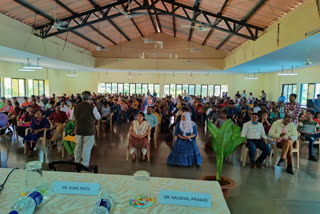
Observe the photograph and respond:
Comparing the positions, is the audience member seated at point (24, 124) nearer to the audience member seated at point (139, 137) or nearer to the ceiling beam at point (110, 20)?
the audience member seated at point (139, 137)

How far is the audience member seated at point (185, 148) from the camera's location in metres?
4.20

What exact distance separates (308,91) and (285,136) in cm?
948

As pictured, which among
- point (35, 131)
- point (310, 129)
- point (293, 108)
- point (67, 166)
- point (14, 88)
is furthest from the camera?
point (14, 88)

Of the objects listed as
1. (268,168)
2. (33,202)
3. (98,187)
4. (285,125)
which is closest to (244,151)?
(268,168)

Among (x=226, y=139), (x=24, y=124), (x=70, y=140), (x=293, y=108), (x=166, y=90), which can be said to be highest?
(x=166, y=90)

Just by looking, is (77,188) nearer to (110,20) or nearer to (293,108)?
(293,108)

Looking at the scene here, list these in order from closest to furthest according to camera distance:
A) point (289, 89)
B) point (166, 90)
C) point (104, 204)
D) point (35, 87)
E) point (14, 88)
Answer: point (104, 204) → point (14, 88) → point (289, 89) → point (35, 87) → point (166, 90)

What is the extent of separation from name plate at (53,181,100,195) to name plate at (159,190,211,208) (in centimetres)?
40

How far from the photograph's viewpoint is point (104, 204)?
3.57ft

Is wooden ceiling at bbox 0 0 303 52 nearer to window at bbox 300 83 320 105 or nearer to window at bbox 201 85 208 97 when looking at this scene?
window at bbox 300 83 320 105

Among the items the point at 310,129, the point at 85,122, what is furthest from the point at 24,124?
the point at 310,129

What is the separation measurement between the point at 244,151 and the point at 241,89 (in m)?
16.4

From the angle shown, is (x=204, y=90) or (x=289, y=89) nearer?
(x=289, y=89)

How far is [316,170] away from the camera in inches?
163
